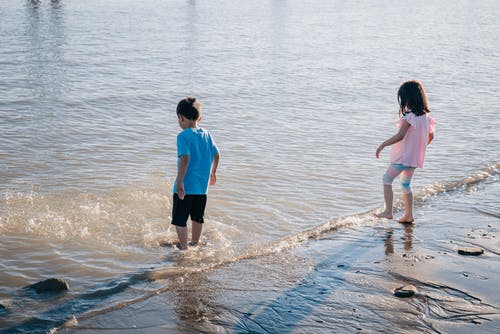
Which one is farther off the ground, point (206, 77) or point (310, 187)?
point (206, 77)

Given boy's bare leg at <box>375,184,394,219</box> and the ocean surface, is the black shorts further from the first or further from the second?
boy's bare leg at <box>375,184,394,219</box>

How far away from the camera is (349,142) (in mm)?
10492

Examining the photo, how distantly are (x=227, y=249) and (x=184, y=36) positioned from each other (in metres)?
20.2

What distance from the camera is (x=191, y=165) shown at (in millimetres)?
5680

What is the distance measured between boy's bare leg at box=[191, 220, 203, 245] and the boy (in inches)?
1.1

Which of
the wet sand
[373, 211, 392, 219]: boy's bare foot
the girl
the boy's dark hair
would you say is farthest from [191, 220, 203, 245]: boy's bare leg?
[373, 211, 392, 219]: boy's bare foot

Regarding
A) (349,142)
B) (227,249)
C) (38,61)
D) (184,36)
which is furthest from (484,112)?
(184,36)

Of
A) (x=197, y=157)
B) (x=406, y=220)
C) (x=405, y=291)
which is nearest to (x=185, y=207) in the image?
(x=197, y=157)

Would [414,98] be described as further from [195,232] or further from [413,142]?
[195,232]

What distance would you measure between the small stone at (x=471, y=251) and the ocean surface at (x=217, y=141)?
4.07 feet

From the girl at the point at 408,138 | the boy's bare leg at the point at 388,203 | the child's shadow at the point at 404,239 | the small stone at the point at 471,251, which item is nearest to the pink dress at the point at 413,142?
the girl at the point at 408,138

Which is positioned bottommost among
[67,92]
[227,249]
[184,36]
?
[227,249]

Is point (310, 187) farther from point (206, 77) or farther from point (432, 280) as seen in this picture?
point (206, 77)

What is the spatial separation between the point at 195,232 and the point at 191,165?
713 mm
